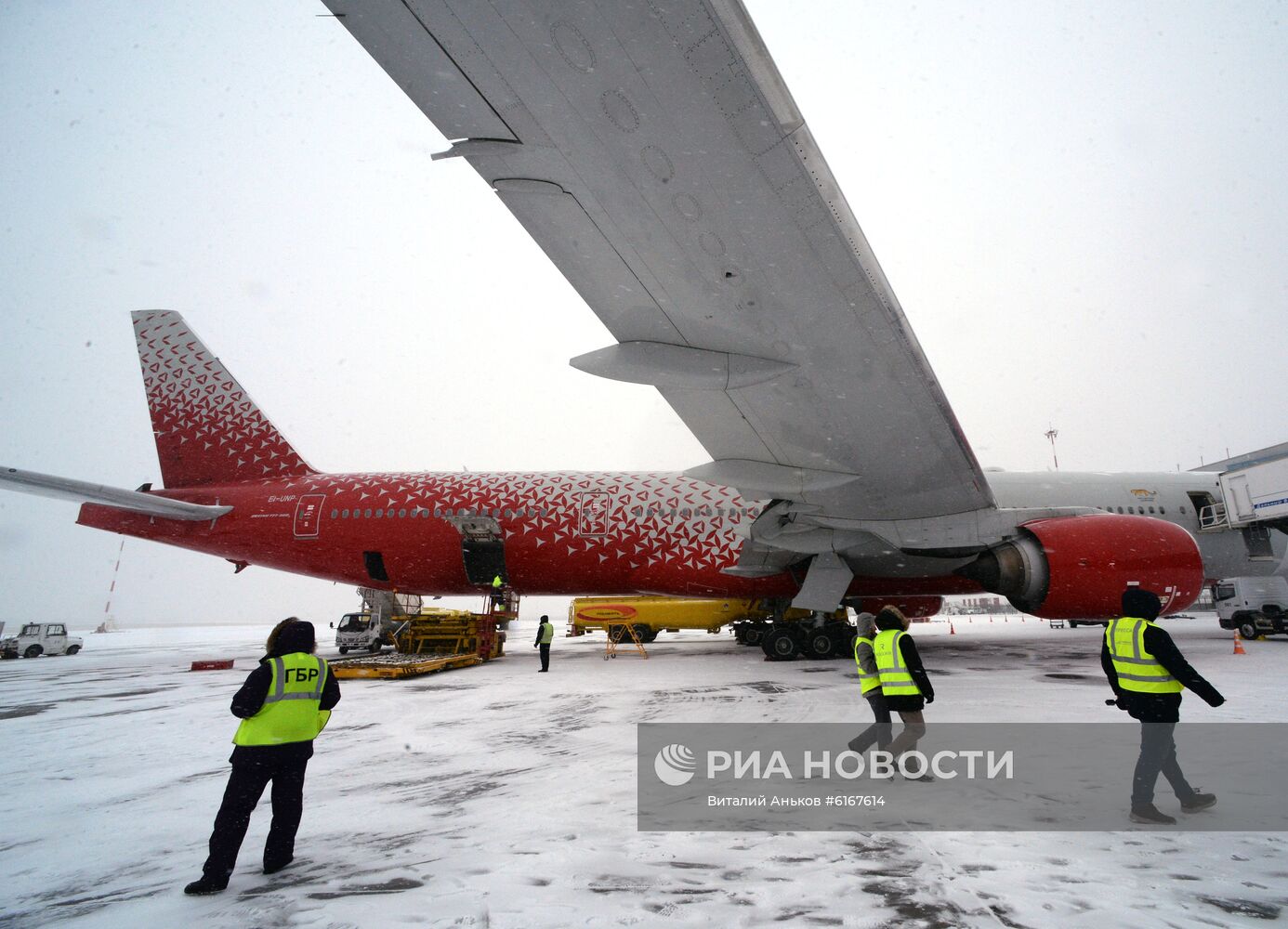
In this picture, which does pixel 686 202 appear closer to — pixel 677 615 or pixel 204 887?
pixel 204 887

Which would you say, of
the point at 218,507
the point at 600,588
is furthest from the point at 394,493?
the point at 600,588

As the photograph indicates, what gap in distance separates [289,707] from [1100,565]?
9.24m

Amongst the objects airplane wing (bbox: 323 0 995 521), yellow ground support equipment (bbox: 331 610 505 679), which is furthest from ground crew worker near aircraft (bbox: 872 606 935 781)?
yellow ground support equipment (bbox: 331 610 505 679)

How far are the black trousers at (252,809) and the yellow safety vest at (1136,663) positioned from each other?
4.11m

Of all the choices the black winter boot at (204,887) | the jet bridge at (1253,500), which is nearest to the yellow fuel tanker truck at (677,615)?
the jet bridge at (1253,500)

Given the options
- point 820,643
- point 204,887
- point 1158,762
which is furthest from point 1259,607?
point 204,887

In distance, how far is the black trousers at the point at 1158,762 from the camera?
3043 mm

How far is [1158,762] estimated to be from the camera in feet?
10.1

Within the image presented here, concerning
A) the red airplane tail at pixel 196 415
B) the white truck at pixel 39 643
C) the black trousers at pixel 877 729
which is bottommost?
the white truck at pixel 39 643

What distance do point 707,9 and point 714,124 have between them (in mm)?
584

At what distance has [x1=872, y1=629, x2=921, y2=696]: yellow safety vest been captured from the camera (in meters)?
3.80

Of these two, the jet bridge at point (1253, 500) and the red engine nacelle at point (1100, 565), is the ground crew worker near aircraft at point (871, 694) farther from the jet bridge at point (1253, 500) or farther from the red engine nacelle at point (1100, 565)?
the jet bridge at point (1253, 500)

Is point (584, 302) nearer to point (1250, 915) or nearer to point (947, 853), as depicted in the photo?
point (947, 853)

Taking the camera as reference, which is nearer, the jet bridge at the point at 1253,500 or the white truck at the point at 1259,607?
the jet bridge at the point at 1253,500
